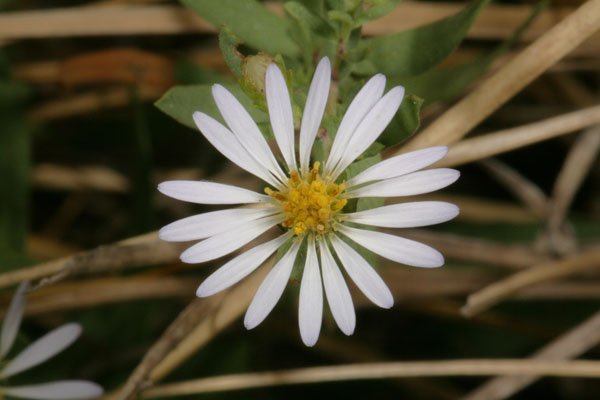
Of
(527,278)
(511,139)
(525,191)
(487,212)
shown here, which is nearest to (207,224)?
(511,139)

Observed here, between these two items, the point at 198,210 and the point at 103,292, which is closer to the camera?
the point at 103,292

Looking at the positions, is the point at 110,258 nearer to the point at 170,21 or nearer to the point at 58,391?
the point at 58,391

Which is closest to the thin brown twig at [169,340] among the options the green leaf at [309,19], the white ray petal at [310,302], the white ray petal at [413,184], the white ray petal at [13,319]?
the white ray petal at [13,319]

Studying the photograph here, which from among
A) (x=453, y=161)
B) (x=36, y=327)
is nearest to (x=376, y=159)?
(x=453, y=161)

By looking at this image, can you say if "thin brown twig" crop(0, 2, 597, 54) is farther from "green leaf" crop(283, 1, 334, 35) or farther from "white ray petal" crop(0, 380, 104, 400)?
"white ray petal" crop(0, 380, 104, 400)

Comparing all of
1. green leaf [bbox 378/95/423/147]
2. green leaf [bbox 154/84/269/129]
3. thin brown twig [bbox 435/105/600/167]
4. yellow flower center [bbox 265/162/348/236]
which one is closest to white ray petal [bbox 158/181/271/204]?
yellow flower center [bbox 265/162/348/236]

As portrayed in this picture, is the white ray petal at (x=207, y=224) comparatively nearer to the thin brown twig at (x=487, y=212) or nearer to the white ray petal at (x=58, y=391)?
the white ray petal at (x=58, y=391)
